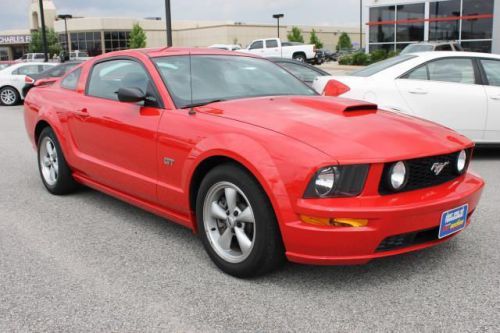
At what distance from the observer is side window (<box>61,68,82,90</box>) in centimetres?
553

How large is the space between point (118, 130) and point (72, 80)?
1.44 metres

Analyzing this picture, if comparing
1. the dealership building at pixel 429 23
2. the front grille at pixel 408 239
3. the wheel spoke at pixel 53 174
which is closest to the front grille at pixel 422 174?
the front grille at pixel 408 239

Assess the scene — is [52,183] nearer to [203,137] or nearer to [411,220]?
[203,137]

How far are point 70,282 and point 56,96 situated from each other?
261 centimetres

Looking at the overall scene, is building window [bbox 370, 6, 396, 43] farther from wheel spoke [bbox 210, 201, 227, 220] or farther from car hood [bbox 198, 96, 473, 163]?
wheel spoke [bbox 210, 201, 227, 220]

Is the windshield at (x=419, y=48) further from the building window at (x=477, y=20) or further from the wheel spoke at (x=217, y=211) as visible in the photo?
the wheel spoke at (x=217, y=211)

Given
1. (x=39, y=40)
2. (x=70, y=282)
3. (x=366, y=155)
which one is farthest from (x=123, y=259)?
(x=39, y=40)

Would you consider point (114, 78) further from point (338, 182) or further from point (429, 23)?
point (429, 23)

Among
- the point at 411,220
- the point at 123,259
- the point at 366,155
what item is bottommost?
the point at 123,259

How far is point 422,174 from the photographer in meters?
3.38

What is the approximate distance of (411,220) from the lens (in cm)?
318

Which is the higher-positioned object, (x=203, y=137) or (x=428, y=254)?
(x=203, y=137)

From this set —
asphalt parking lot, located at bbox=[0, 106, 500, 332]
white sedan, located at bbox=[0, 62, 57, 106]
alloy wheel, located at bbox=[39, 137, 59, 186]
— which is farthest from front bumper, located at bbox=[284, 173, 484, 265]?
white sedan, located at bbox=[0, 62, 57, 106]

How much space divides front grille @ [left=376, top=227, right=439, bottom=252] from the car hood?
1.48ft
